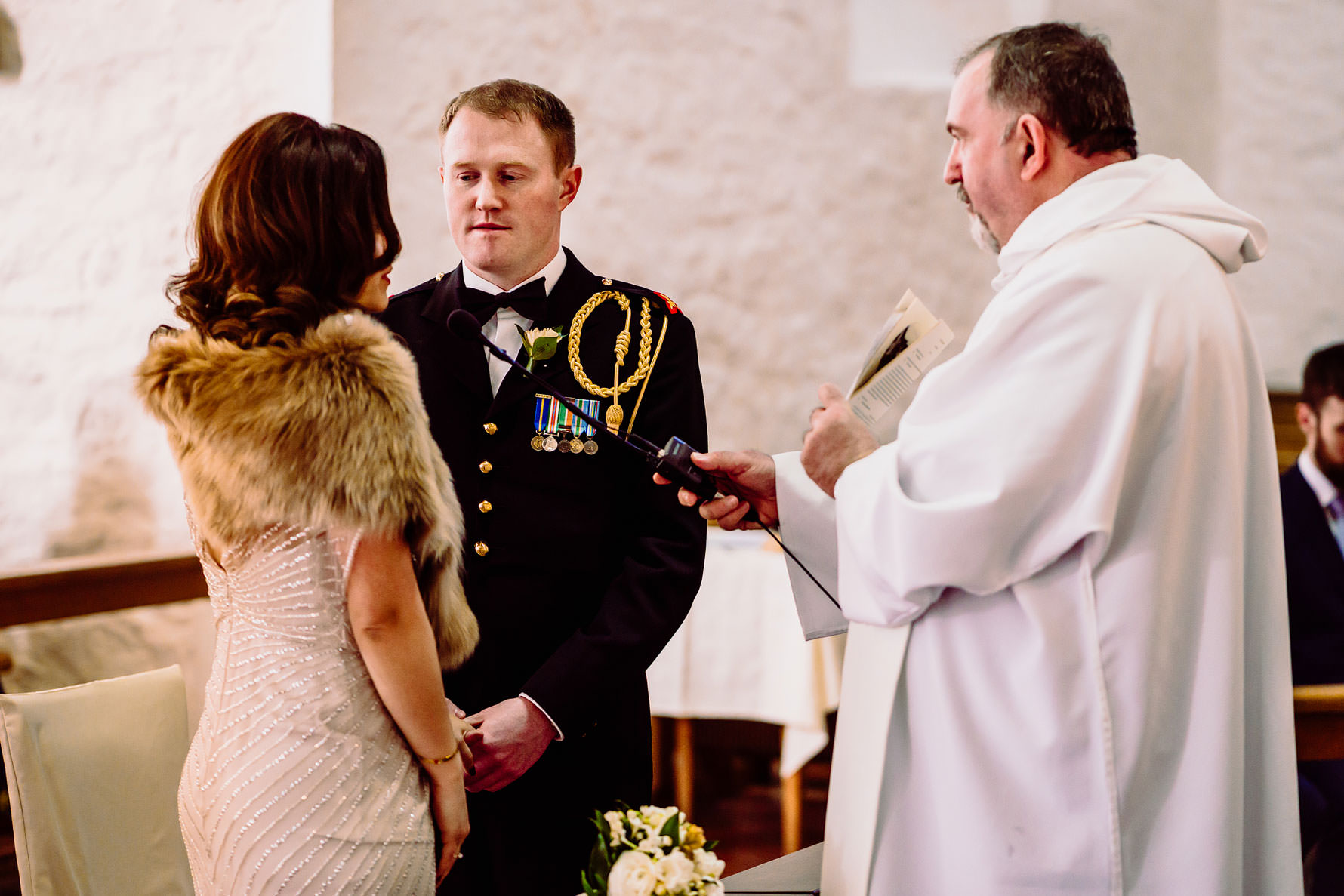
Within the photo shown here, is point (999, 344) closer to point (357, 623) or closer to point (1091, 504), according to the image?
point (1091, 504)

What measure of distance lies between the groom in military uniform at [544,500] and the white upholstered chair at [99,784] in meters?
0.57

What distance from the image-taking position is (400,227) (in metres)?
4.20

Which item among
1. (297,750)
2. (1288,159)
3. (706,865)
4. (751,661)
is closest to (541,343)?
(297,750)

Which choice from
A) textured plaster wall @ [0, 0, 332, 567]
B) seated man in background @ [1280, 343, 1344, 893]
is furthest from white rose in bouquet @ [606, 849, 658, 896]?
textured plaster wall @ [0, 0, 332, 567]

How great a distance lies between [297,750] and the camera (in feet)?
4.31

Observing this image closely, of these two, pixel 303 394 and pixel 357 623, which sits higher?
pixel 303 394

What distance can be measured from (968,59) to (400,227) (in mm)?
2887

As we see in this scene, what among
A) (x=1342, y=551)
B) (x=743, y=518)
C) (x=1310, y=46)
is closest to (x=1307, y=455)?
(x=1342, y=551)

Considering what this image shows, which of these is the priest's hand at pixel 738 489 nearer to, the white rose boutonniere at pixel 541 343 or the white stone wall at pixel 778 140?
Answer: the white rose boutonniere at pixel 541 343

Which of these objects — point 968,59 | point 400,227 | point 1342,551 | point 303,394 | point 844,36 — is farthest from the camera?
point 844,36

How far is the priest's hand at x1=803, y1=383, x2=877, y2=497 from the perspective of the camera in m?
1.72

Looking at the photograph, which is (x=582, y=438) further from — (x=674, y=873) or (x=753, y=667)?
(x=753, y=667)

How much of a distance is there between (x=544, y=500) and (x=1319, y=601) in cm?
261

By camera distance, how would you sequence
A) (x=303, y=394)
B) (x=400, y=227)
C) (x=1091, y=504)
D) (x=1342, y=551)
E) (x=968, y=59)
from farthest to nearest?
(x=400, y=227)
(x=1342, y=551)
(x=968, y=59)
(x=1091, y=504)
(x=303, y=394)
